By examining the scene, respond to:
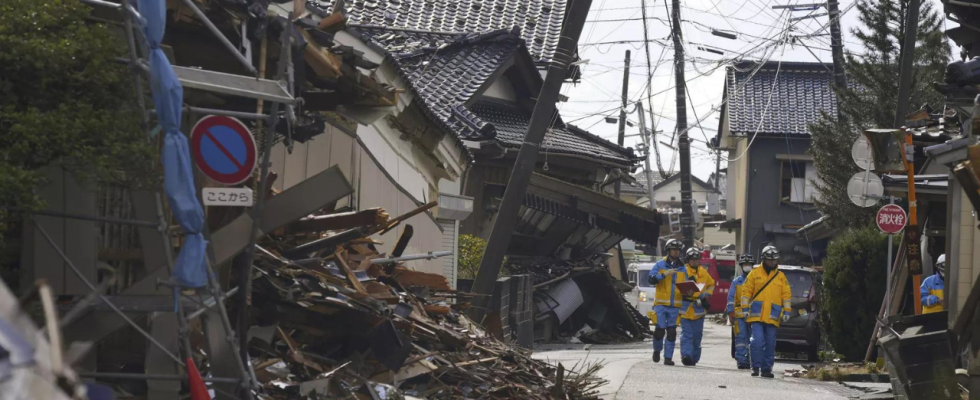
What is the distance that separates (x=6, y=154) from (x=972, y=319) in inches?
323

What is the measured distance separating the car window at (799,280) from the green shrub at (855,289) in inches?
93.0

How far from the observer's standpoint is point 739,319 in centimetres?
1641

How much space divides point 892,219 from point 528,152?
204 inches

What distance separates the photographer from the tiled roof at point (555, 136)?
2530cm

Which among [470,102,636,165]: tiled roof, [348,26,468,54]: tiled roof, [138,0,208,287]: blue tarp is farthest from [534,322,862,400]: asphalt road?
[470,102,636,165]: tiled roof

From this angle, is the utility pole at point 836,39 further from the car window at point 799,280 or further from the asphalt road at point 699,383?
the asphalt road at point 699,383

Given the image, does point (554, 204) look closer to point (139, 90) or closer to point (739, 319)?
point (739, 319)

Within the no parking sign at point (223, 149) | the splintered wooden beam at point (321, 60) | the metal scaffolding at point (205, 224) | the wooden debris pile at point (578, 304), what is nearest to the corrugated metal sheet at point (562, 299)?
the wooden debris pile at point (578, 304)

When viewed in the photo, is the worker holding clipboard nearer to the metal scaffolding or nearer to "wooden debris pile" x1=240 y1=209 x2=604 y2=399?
"wooden debris pile" x1=240 y1=209 x2=604 y2=399

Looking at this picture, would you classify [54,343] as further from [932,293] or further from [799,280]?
[799,280]

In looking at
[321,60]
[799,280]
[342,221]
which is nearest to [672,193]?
[799,280]

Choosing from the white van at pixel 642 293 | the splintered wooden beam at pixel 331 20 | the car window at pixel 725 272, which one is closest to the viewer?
the splintered wooden beam at pixel 331 20

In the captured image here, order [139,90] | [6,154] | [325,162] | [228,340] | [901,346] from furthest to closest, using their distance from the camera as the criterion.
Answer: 1. [325,162]
2. [901,346]
3. [228,340]
4. [139,90]
5. [6,154]

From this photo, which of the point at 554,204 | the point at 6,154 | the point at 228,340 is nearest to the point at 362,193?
the point at 228,340
